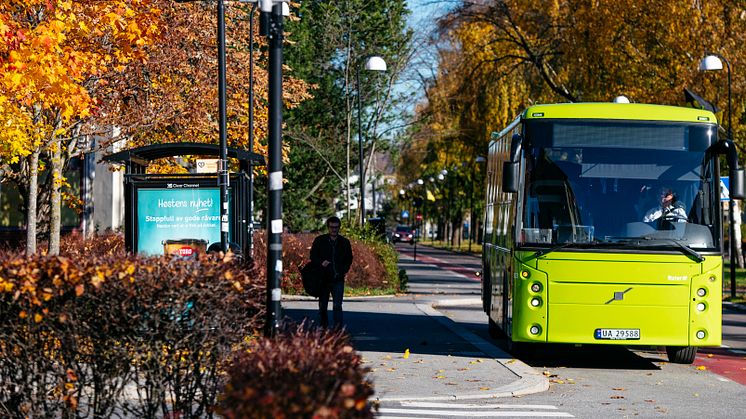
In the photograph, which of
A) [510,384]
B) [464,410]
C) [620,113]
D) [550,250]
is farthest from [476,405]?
[620,113]

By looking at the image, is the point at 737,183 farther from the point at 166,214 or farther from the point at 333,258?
the point at 166,214

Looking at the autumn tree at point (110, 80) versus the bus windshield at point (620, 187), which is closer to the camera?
the bus windshield at point (620, 187)

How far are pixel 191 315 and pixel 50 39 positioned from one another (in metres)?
8.68

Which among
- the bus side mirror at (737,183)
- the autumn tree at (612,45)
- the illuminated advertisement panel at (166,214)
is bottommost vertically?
the illuminated advertisement panel at (166,214)

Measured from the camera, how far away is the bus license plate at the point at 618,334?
14758 mm

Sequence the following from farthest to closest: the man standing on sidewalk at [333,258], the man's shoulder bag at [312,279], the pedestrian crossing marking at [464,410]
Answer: the man's shoulder bag at [312,279]
the man standing on sidewalk at [333,258]
the pedestrian crossing marking at [464,410]

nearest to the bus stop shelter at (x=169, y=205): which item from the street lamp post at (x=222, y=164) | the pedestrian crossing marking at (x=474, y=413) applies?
the street lamp post at (x=222, y=164)

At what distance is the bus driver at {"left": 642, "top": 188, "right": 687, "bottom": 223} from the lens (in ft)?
48.6

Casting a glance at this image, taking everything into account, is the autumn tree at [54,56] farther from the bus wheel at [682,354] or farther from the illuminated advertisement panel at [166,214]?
the bus wheel at [682,354]

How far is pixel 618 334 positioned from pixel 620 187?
177 centimetres

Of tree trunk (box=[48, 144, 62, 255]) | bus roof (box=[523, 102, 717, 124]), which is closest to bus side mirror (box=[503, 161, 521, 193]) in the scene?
bus roof (box=[523, 102, 717, 124])

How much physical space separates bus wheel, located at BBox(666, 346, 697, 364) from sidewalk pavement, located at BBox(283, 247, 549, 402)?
7.10 feet

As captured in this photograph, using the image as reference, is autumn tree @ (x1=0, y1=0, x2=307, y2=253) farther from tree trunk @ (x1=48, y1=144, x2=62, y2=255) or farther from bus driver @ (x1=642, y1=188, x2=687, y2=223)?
bus driver @ (x1=642, y1=188, x2=687, y2=223)

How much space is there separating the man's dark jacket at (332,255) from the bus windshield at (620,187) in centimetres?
276
